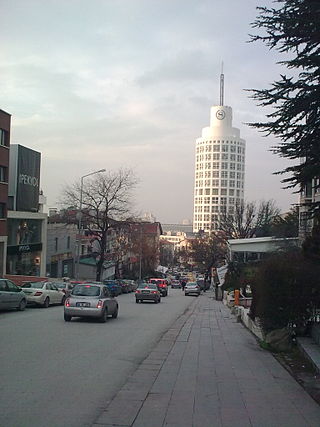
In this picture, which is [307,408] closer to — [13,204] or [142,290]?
[142,290]

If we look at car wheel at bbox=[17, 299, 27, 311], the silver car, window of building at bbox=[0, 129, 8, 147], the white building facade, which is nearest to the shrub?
the silver car

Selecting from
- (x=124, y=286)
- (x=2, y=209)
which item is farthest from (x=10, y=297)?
(x=124, y=286)

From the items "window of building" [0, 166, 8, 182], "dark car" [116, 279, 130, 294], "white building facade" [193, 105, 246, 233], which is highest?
"white building facade" [193, 105, 246, 233]

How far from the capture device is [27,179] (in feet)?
174

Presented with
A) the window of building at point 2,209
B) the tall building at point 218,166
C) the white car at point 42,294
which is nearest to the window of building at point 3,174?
the window of building at point 2,209

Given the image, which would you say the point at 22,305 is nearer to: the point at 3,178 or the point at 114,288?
the point at 3,178

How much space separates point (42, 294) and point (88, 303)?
905 cm

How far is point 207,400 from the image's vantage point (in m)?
7.71

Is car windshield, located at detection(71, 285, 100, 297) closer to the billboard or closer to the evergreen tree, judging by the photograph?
the evergreen tree

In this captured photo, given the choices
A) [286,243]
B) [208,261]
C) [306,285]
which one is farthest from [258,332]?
[208,261]

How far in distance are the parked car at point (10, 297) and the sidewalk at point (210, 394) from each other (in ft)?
36.7

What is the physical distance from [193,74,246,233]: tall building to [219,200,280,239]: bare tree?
351 ft

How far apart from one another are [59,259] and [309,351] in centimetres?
5870

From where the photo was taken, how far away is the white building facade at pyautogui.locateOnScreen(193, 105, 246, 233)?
185750 mm
